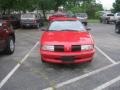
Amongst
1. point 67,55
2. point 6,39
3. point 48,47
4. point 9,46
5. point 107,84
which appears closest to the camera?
point 107,84

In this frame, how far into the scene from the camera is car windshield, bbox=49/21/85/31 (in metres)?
11.3

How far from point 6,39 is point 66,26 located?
2.34m

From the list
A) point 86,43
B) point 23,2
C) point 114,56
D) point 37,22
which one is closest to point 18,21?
point 37,22

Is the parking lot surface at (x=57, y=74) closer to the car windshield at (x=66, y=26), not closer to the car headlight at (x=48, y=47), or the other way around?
the car headlight at (x=48, y=47)

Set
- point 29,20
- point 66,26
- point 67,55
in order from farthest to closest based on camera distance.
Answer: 1. point 29,20
2. point 66,26
3. point 67,55

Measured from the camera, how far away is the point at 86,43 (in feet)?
31.5

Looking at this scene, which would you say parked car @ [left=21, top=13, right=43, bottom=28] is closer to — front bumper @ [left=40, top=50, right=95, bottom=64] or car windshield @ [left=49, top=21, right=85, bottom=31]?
car windshield @ [left=49, top=21, right=85, bottom=31]

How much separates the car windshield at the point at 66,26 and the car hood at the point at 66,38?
412mm

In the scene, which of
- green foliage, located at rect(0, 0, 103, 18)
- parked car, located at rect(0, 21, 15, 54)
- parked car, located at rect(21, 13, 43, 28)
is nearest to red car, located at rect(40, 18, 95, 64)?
parked car, located at rect(0, 21, 15, 54)

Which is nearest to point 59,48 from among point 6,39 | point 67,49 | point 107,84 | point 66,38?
point 67,49

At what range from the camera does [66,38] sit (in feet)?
32.6

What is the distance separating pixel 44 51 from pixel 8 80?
5.95 feet

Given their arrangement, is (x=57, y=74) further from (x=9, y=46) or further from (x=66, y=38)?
(x=9, y=46)

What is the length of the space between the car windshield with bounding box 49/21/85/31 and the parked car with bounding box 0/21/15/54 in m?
1.75
